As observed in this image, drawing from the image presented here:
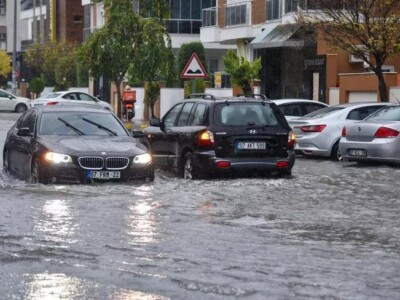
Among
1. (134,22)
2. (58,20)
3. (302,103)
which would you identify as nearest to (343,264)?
(302,103)

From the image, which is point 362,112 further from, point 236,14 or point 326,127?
point 236,14

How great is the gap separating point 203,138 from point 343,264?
330 inches

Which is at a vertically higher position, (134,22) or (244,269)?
(134,22)

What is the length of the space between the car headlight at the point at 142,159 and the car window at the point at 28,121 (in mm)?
2183

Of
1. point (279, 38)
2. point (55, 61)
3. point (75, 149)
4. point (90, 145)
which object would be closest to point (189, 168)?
point (90, 145)

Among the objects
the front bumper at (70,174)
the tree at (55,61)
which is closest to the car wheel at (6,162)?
the front bumper at (70,174)

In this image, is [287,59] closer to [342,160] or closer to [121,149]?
[342,160]

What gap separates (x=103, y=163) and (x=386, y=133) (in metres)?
6.75

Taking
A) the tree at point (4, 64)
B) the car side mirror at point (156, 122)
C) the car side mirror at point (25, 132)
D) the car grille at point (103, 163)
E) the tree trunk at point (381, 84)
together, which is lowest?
the car grille at point (103, 163)

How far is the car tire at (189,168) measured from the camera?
18.6m

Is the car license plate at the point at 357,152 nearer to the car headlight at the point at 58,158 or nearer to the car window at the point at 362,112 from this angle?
the car window at the point at 362,112

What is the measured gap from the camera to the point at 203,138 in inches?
719

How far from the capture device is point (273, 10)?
43688 millimetres

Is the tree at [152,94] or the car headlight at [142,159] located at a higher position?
the tree at [152,94]
